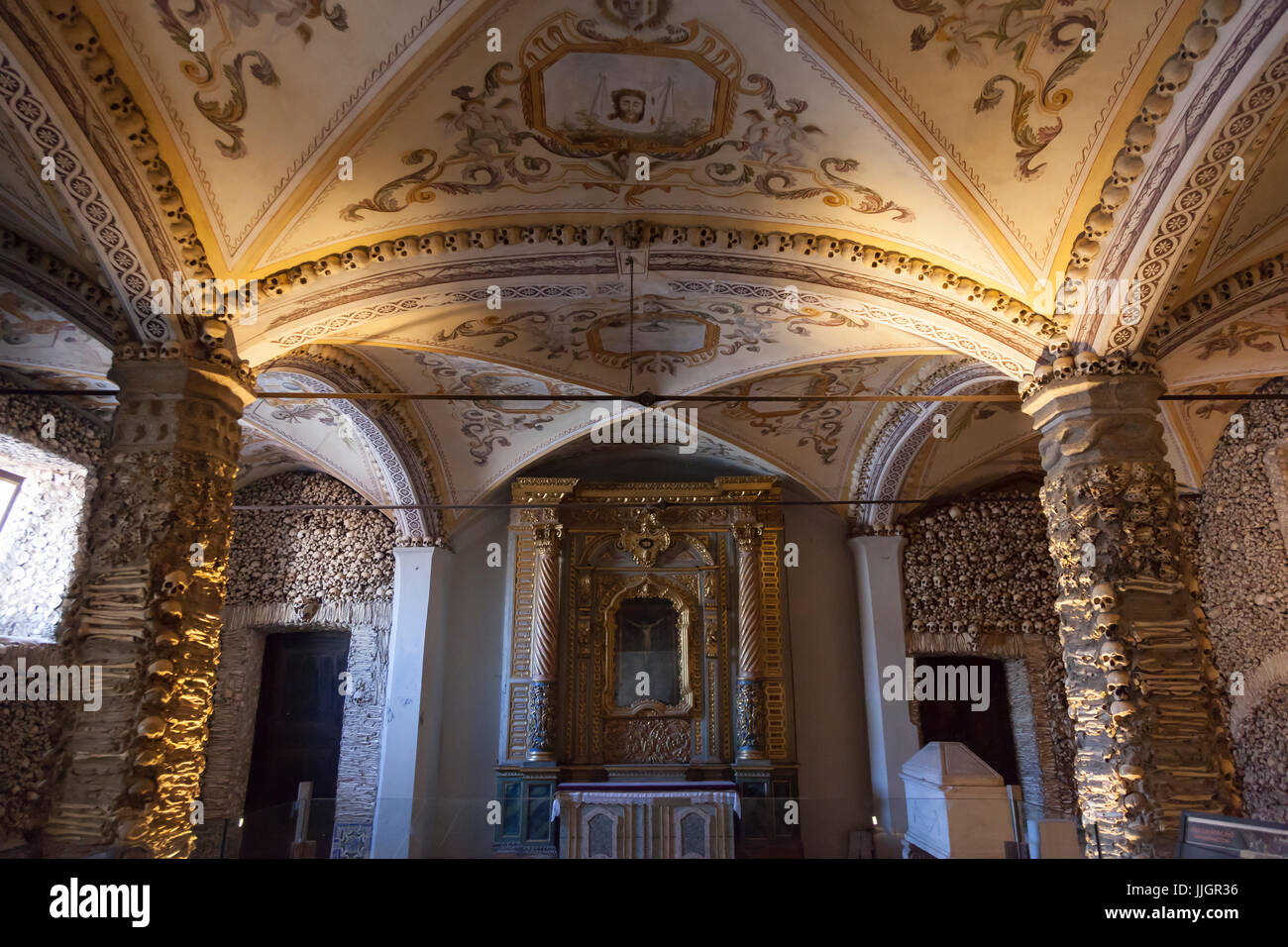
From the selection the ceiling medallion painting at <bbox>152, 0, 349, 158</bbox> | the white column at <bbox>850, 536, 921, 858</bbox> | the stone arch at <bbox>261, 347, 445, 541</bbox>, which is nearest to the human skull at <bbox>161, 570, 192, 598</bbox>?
the stone arch at <bbox>261, 347, 445, 541</bbox>

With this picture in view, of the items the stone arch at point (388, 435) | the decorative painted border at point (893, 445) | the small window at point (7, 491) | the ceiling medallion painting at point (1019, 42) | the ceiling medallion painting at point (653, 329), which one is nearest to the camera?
the ceiling medallion painting at point (1019, 42)

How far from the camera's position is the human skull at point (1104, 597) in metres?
5.12

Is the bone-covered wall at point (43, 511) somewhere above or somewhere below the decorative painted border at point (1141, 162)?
below

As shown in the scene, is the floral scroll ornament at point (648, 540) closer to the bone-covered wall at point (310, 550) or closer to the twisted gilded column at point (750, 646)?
the twisted gilded column at point (750, 646)

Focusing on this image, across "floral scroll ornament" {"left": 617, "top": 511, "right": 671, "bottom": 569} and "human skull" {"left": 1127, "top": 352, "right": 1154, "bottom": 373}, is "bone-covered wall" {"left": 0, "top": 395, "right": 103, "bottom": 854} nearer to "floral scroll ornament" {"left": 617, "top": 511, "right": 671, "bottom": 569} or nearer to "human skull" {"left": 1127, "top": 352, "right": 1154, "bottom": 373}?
"floral scroll ornament" {"left": 617, "top": 511, "right": 671, "bottom": 569}

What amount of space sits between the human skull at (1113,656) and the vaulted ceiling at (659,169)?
203cm

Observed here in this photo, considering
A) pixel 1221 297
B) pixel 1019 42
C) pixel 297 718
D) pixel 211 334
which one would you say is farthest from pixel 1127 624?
pixel 297 718

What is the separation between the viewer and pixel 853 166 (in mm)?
5598

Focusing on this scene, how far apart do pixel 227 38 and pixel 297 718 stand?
830cm

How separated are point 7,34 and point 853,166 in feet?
15.8

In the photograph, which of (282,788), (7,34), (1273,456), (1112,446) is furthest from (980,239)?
(282,788)

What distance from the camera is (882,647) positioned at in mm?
9797

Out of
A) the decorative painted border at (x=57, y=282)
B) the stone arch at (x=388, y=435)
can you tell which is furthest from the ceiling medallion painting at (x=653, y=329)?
the decorative painted border at (x=57, y=282)

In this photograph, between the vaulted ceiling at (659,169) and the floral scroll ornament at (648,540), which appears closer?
the vaulted ceiling at (659,169)
